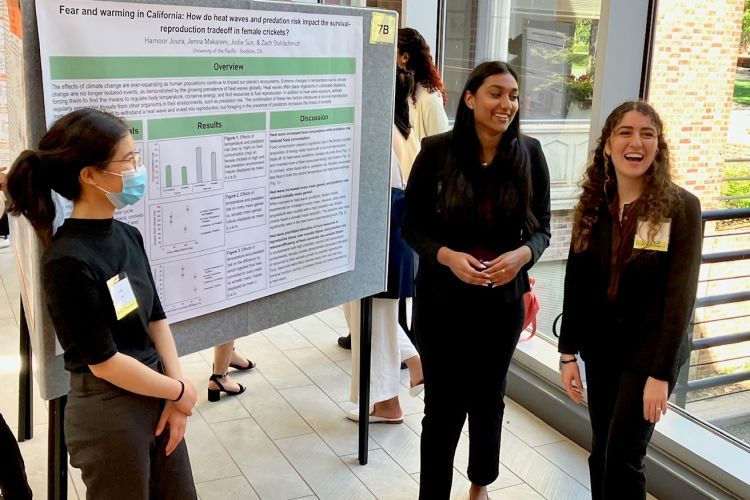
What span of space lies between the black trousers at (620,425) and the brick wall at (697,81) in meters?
0.92

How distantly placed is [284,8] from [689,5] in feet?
4.96

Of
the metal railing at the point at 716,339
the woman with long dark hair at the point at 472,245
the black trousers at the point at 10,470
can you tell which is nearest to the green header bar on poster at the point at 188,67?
the woman with long dark hair at the point at 472,245

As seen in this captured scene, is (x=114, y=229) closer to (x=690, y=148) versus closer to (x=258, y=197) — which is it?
(x=258, y=197)

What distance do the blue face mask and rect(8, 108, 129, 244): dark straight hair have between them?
6cm

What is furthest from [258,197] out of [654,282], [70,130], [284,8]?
[654,282]

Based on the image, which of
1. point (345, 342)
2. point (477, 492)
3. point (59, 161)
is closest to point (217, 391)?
point (345, 342)

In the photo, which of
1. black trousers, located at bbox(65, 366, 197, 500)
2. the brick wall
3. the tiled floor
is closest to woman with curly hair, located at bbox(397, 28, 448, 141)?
the brick wall

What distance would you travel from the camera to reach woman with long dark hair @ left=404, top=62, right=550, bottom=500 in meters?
2.31

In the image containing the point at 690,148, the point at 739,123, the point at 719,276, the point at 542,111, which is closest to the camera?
the point at 739,123

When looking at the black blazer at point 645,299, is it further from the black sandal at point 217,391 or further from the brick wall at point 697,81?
the black sandal at point 217,391

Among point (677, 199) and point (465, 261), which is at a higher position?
point (677, 199)

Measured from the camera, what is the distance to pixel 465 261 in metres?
2.27

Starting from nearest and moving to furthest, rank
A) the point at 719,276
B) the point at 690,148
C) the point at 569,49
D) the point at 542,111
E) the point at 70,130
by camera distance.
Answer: the point at 70,130
the point at 690,148
the point at 719,276
the point at 569,49
the point at 542,111

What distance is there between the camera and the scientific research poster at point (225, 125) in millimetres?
1885
